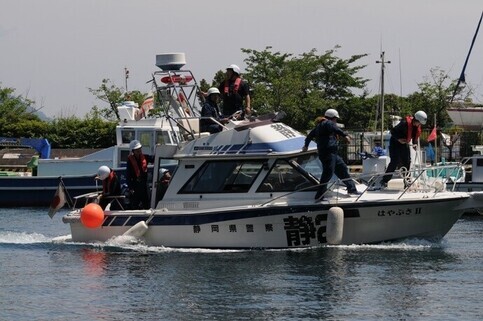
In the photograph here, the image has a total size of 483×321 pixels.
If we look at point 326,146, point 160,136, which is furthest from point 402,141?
point 160,136

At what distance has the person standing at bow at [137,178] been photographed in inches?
911

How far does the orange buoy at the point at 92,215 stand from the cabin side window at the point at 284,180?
323 centimetres

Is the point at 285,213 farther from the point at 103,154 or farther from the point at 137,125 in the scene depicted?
the point at 103,154

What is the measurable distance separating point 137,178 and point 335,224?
4.25 m

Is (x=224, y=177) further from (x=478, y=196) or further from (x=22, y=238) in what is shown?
(x=22, y=238)

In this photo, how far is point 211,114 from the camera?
2328 centimetres

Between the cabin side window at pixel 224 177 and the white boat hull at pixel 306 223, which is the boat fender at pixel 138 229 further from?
the cabin side window at pixel 224 177

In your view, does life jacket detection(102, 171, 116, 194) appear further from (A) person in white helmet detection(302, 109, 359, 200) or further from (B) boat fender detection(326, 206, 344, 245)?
(B) boat fender detection(326, 206, 344, 245)

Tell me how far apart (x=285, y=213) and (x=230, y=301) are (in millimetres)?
4168

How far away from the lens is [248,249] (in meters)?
22.1

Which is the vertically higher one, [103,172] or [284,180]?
[103,172]

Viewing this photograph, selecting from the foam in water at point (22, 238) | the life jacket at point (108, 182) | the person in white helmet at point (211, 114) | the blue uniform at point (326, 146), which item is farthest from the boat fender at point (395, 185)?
the foam in water at point (22, 238)

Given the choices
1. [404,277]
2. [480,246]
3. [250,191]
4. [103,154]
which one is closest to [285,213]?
[250,191]

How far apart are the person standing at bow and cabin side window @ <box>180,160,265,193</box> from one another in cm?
97
